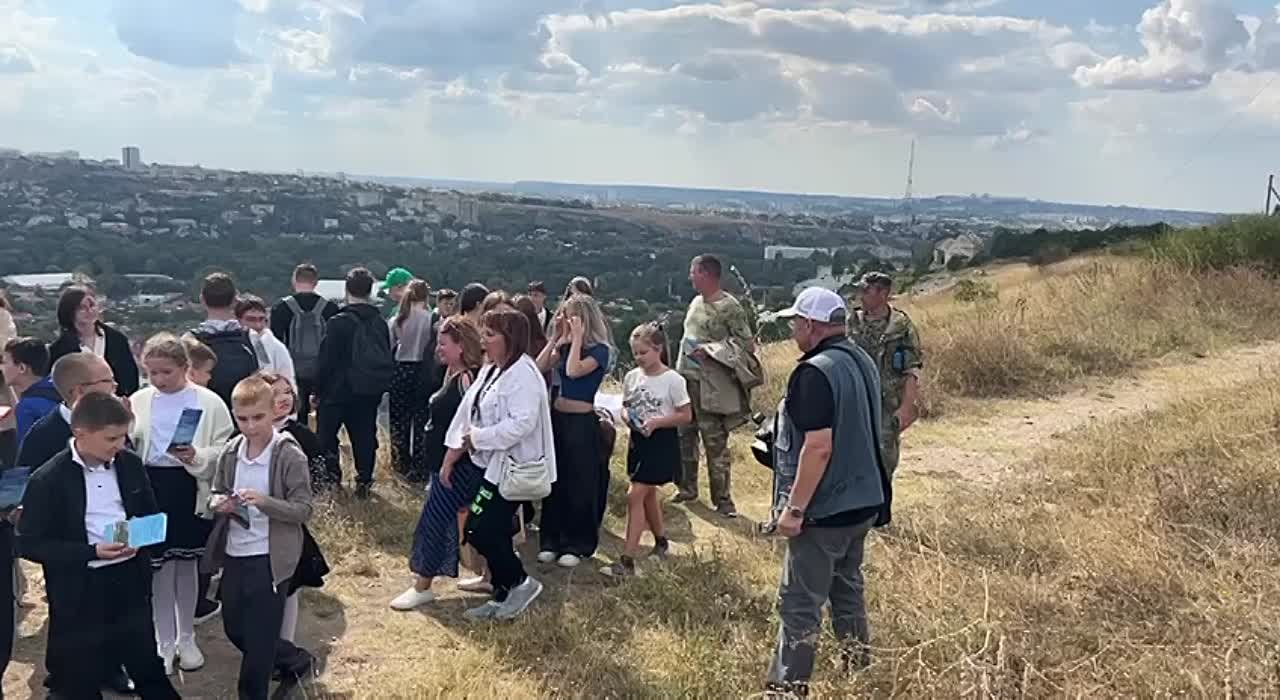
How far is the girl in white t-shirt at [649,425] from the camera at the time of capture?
5777mm

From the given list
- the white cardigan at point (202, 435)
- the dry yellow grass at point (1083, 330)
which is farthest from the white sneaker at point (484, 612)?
the dry yellow grass at point (1083, 330)

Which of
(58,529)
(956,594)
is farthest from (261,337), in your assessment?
(956,594)

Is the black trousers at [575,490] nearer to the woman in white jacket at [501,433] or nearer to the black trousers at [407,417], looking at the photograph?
the woman in white jacket at [501,433]

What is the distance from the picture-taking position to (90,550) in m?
3.56

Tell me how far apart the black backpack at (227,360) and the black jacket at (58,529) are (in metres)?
1.46

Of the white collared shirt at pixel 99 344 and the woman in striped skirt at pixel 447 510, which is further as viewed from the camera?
the white collared shirt at pixel 99 344

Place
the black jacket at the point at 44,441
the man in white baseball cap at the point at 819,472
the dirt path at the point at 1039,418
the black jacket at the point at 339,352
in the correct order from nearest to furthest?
the man in white baseball cap at the point at 819,472, the black jacket at the point at 44,441, the black jacket at the point at 339,352, the dirt path at the point at 1039,418

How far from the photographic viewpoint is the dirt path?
884 cm

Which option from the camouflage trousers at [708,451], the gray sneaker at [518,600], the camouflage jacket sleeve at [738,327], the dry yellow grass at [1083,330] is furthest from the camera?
the dry yellow grass at [1083,330]

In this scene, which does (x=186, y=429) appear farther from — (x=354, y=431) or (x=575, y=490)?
(x=354, y=431)

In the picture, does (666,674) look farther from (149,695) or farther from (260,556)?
(149,695)

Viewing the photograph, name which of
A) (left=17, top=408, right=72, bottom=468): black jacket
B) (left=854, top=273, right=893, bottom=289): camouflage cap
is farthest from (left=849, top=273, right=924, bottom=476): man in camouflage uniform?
(left=17, top=408, right=72, bottom=468): black jacket

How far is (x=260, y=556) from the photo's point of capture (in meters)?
3.87

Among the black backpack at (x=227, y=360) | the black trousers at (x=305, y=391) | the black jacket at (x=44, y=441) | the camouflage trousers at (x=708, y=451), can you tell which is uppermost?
the black backpack at (x=227, y=360)
